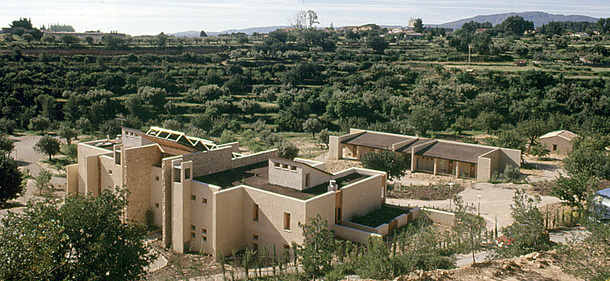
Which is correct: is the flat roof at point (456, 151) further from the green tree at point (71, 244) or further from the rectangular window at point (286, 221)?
the green tree at point (71, 244)

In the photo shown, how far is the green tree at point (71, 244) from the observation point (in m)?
12.3

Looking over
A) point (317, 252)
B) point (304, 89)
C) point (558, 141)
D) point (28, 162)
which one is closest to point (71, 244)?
point (317, 252)

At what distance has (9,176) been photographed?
25.0 metres

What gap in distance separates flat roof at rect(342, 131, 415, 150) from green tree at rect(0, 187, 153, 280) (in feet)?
83.7

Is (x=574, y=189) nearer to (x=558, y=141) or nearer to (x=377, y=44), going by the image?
(x=558, y=141)

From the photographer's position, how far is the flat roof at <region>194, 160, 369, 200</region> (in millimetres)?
20178

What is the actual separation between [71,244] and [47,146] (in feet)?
92.8

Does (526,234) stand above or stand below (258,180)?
below

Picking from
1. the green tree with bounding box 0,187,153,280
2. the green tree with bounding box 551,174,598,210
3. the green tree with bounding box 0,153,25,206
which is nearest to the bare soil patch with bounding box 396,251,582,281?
the green tree with bounding box 0,187,153,280

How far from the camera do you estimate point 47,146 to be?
126 ft

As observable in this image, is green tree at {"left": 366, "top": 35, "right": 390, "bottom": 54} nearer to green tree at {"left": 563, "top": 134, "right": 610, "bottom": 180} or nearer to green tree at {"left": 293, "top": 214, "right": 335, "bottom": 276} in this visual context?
green tree at {"left": 563, "top": 134, "right": 610, "bottom": 180}

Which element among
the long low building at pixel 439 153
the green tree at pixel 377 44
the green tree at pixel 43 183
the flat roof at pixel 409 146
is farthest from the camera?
the green tree at pixel 377 44

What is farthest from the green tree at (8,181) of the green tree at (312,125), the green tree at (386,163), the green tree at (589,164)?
the green tree at (312,125)

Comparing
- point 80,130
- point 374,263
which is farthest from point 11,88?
point 374,263
